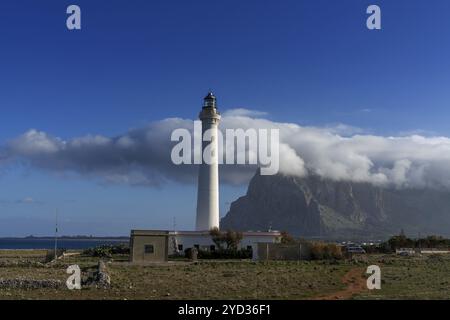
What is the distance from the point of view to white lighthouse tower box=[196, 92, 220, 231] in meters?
57.7

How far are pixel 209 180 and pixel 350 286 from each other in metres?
32.3

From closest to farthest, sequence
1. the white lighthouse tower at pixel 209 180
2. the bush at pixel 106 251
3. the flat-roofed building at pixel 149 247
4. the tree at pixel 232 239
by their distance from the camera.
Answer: the flat-roofed building at pixel 149 247 → the bush at pixel 106 251 → the tree at pixel 232 239 → the white lighthouse tower at pixel 209 180

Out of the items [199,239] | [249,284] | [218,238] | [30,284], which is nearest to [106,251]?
[199,239]

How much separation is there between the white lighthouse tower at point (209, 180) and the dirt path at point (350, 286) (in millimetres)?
24437

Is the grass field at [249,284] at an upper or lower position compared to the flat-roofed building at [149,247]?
lower

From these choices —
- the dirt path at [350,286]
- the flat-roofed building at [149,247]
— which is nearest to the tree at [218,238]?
the flat-roofed building at [149,247]

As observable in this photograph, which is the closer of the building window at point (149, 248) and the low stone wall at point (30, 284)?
the low stone wall at point (30, 284)

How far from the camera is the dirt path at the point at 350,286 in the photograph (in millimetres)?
22047

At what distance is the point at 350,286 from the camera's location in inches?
1037

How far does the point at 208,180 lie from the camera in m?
57.6

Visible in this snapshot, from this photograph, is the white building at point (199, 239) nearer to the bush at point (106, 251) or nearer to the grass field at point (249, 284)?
the bush at point (106, 251)

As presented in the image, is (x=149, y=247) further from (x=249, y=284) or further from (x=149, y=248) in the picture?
(x=249, y=284)
